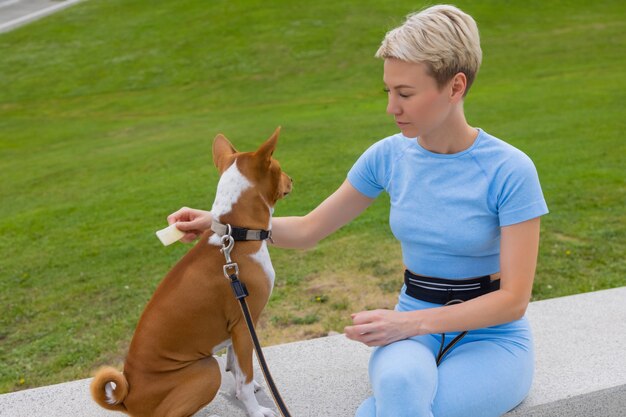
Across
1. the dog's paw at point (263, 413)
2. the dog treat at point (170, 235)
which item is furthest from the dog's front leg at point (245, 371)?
the dog treat at point (170, 235)

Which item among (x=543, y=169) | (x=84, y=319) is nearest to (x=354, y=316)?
(x=84, y=319)

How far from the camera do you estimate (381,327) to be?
262cm

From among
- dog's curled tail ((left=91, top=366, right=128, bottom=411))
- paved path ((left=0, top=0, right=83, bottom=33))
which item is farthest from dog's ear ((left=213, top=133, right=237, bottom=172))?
paved path ((left=0, top=0, right=83, bottom=33))

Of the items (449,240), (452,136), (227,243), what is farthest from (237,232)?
(452,136)

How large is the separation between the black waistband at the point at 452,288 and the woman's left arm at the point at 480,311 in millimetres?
150

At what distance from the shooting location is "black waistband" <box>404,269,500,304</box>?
284 centimetres

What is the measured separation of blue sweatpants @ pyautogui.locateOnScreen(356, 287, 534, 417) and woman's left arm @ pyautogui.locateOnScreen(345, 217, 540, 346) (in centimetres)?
8

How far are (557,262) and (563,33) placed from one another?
935 inches

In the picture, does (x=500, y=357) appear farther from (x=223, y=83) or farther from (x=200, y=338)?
(x=223, y=83)

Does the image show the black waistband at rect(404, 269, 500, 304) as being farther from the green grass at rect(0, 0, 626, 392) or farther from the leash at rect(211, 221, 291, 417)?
the green grass at rect(0, 0, 626, 392)

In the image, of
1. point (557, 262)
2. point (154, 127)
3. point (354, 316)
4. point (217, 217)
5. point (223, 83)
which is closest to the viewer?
point (354, 316)

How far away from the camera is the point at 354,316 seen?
8.65 feet

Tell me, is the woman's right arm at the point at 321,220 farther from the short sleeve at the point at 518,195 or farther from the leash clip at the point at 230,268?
the short sleeve at the point at 518,195

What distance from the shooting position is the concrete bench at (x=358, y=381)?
311cm
